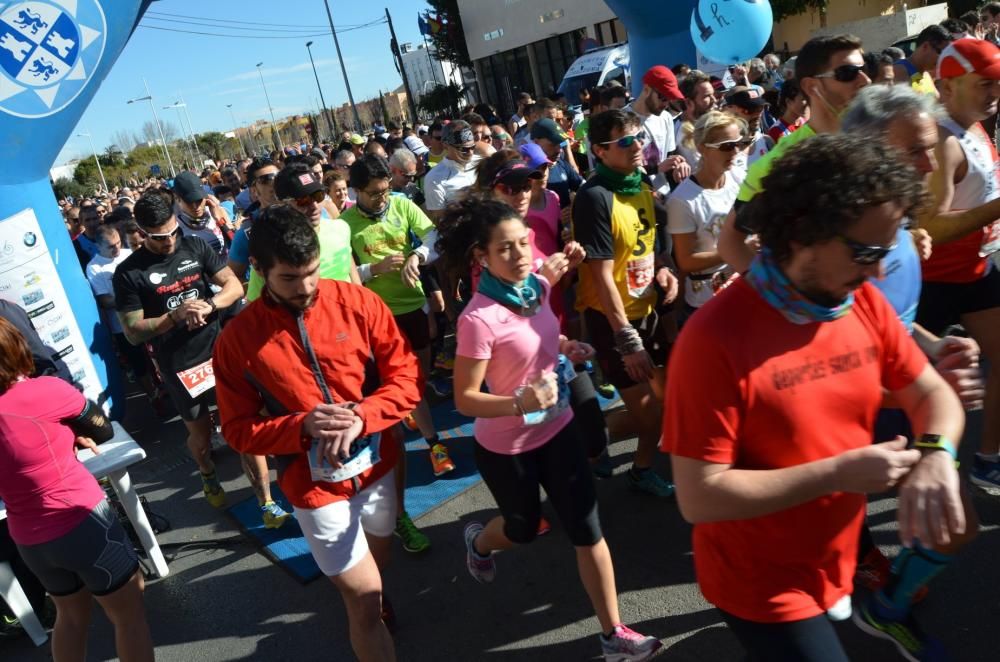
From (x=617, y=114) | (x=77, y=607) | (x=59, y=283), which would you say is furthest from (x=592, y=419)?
(x=59, y=283)

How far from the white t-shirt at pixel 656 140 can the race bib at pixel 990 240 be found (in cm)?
277

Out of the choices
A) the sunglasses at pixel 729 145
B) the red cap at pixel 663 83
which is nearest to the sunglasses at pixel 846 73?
the sunglasses at pixel 729 145

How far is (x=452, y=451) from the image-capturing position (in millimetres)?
4922

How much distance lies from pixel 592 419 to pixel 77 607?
218 centimetres

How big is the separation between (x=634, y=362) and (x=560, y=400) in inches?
29.5

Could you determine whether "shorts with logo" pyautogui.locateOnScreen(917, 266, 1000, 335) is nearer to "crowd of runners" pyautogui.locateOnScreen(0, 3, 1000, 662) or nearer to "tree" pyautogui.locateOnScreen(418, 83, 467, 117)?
"crowd of runners" pyautogui.locateOnScreen(0, 3, 1000, 662)

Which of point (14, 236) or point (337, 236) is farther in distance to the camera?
point (14, 236)

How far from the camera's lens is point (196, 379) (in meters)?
4.46

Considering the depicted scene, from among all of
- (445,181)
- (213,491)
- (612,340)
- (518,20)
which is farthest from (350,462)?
(518,20)

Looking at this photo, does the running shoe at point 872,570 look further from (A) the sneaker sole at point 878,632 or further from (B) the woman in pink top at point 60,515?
(B) the woman in pink top at point 60,515

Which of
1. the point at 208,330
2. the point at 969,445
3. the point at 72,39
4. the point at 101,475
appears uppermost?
the point at 72,39

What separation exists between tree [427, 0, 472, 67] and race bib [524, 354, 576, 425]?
1577 inches

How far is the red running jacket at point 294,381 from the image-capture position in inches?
99.0

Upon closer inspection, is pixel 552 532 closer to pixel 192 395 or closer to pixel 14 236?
pixel 192 395
